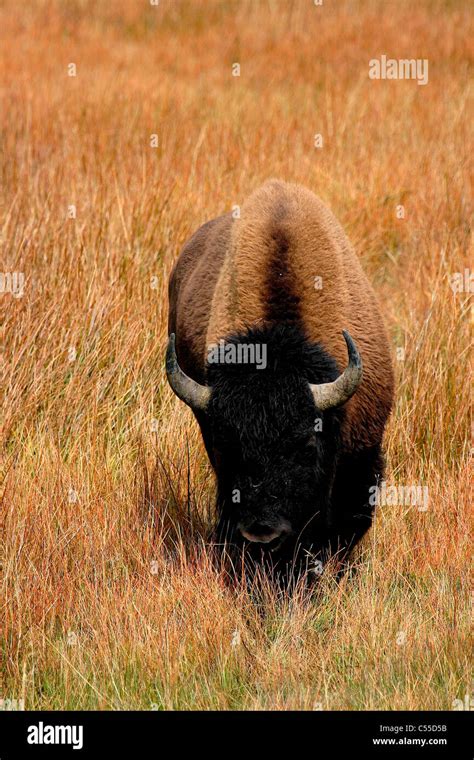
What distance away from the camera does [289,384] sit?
4672mm

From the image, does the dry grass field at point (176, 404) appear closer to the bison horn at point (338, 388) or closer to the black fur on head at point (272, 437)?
the black fur on head at point (272, 437)

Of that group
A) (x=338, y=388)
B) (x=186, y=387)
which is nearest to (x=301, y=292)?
(x=338, y=388)

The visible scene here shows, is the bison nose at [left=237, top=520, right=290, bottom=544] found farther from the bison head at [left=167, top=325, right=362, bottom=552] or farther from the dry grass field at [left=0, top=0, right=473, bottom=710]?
the dry grass field at [left=0, top=0, right=473, bottom=710]

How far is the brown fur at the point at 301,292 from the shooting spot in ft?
16.9

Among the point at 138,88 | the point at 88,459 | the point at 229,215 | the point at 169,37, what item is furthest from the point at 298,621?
the point at 169,37

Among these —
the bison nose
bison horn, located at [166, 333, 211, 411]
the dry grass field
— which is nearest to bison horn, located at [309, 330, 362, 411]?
bison horn, located at [166, 333, 211, 411]

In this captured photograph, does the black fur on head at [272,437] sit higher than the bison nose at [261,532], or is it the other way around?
the black fur on head at [272,437]

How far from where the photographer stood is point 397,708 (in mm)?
3867

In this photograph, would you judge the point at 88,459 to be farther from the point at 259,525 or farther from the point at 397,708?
the point at 397,708

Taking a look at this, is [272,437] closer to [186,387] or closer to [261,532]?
[261,532]

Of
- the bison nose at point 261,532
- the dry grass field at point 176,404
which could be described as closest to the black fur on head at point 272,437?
the bison nose at point 261,532

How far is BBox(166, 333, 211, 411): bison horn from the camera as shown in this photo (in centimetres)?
487

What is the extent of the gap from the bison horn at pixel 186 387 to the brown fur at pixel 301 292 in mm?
317
